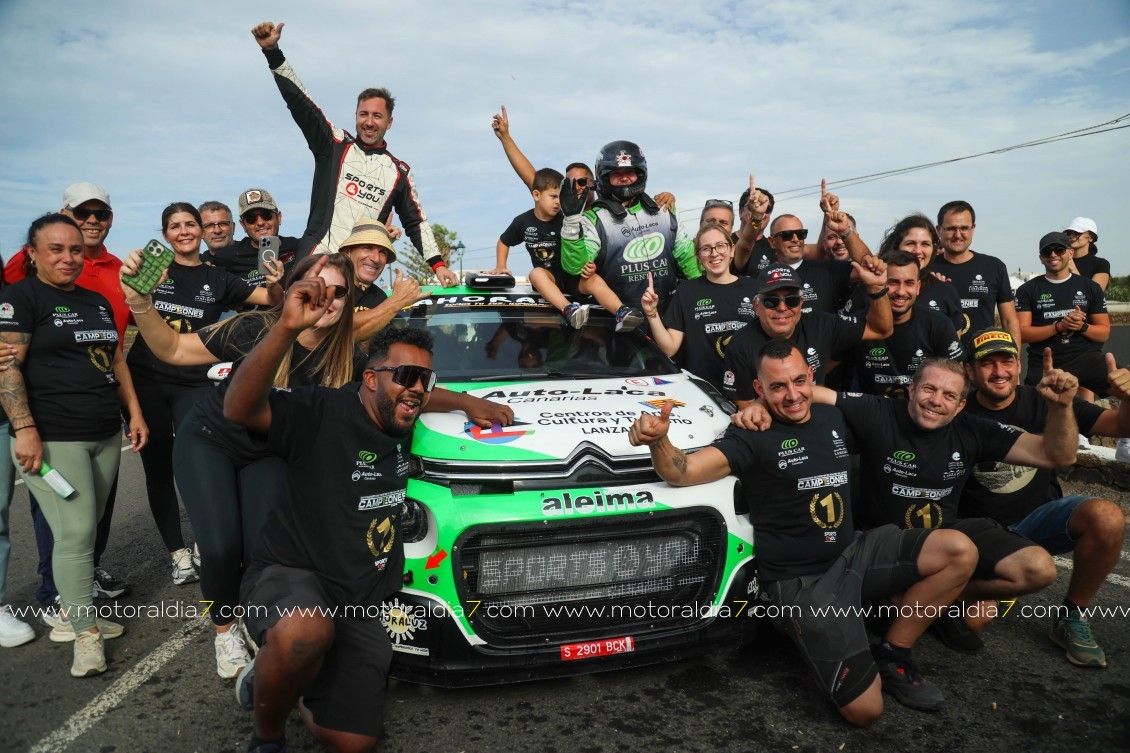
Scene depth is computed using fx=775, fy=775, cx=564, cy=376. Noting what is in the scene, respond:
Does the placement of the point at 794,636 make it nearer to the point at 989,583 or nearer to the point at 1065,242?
the point at 989,583

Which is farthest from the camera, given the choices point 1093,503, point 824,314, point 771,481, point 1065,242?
point 1065,242

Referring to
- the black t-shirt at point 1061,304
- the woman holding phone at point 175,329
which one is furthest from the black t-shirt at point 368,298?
the black t-shirt at point 1061,304

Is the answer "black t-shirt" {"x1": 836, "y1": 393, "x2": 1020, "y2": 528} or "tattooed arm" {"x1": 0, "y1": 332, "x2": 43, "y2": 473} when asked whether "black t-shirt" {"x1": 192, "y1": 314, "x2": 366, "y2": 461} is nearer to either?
"tattooed arm" {"x1": 0, "y1": 332, "x2": 43, "y2": 473}

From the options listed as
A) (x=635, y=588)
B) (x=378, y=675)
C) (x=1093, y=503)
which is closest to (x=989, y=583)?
(x=1093, y=503)

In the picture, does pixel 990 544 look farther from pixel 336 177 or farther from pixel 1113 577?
pixel 336 177

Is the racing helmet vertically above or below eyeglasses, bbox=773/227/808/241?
above

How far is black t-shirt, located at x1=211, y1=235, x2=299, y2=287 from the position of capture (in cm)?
540

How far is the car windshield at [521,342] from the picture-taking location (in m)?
4.32

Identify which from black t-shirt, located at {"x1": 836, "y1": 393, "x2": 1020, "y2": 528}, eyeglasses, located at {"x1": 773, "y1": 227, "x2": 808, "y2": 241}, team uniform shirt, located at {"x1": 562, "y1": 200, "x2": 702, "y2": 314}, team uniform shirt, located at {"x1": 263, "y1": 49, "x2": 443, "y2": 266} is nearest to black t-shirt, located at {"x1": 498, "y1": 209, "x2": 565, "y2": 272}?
team uniform shirt, located at {"x1": 562, "y1": 200, "x2": 702, "y2": 314}

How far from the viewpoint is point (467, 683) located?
302cm

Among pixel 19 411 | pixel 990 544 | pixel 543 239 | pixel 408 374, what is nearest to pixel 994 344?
pixel 990 544

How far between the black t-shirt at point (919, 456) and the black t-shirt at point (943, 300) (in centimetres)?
136

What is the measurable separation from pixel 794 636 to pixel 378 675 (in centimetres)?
169

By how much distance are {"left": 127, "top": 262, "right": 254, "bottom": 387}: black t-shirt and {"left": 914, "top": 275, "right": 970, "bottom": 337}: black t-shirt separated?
4.29m
